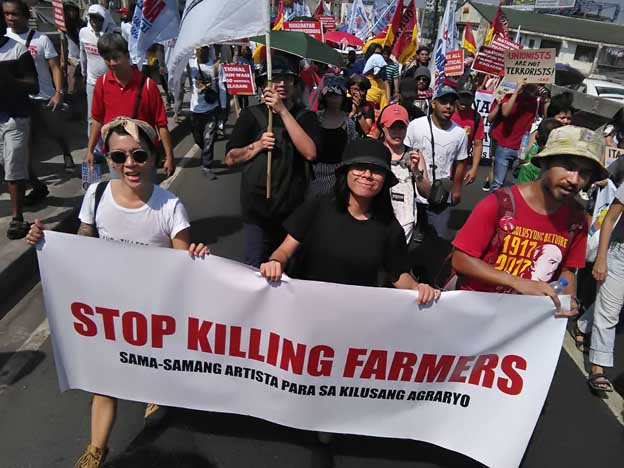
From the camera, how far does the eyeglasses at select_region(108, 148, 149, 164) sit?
2.23m

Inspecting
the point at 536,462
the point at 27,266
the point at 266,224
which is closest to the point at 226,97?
the point at 27,266

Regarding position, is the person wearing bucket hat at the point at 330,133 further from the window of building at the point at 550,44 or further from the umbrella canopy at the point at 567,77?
the window of building at the point at 550,44

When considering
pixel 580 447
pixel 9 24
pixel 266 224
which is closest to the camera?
pixel 580 447

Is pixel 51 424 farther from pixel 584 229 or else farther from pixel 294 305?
pixel 584 229

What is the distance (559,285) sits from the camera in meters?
2.26

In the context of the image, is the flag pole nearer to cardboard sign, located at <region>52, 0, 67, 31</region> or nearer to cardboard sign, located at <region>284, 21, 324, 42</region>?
cardboard sign, located at <region>52, 0, 67, 31</region>

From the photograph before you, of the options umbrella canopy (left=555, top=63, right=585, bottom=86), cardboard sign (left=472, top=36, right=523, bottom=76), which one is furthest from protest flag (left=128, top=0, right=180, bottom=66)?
umbrella canopy (left=555, top=63, right=585, bottom=86)

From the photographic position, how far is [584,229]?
7.59 feet

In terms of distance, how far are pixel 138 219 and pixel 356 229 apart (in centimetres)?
104

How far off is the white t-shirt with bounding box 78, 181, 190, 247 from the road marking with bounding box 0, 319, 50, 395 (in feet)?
4.31

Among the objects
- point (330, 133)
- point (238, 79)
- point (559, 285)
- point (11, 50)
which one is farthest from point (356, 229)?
point (11, 50)

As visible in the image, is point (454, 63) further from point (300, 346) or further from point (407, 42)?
point (300, 346)

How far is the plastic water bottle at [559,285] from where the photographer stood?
2238 millimetres

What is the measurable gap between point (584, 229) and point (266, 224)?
1846 millimetres
